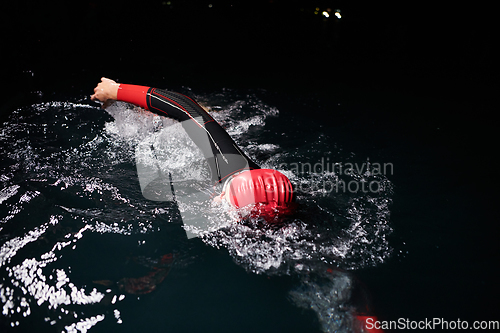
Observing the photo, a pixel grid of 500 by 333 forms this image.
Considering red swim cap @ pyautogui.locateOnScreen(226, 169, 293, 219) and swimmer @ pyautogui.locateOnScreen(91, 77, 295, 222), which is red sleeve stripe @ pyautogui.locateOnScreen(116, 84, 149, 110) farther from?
red swim cap @ pyautogui.locateOnScreen(226, 169, 293, 219)

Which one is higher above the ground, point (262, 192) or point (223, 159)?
point (223, 159)

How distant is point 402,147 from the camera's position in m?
3.63

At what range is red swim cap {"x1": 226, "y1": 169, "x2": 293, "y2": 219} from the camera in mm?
1998

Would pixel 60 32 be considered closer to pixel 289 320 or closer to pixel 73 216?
pixel 73 216

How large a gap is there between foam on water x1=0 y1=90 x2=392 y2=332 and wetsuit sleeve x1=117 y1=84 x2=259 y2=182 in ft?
1.12

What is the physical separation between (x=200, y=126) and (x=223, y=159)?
1.55 feet

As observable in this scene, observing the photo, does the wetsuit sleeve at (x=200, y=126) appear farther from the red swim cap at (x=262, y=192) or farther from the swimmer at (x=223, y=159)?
the red swim cap at (x=262, y=192)

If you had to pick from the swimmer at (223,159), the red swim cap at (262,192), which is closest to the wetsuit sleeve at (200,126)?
the swimmer at (223,159)

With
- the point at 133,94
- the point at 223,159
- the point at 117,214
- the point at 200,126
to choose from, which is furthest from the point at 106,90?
the point at 223,159

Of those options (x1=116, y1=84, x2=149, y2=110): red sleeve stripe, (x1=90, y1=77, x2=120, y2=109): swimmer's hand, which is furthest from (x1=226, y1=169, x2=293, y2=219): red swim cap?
(x1=90, y1=77, x2=120, y2=109): swimmer's hand

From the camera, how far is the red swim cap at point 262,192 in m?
2.00

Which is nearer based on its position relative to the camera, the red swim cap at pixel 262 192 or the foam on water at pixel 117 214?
the foam on water at pixel 117 214

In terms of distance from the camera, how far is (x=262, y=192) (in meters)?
2.00

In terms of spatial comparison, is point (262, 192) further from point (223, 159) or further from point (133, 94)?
point (133, 94)
